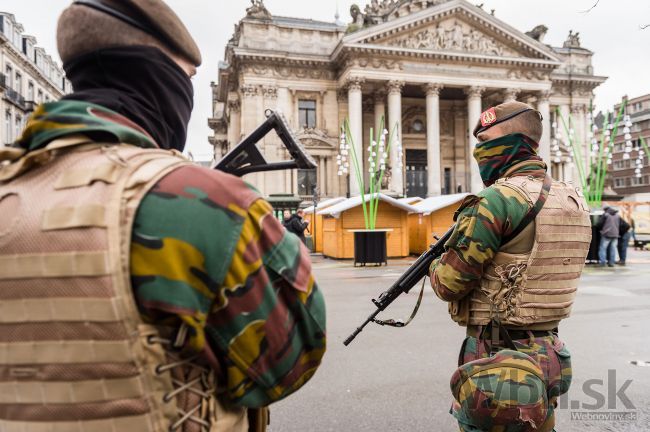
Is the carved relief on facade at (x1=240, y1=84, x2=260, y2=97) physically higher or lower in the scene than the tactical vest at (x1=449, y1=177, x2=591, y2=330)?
higher

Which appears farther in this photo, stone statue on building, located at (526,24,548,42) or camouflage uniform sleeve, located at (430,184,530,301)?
stone statue on building, located at (526,24,548,42)

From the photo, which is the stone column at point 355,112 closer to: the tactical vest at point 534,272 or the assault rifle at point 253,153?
the tactical vest at point 534,272

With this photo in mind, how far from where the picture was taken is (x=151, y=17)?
1.27 m

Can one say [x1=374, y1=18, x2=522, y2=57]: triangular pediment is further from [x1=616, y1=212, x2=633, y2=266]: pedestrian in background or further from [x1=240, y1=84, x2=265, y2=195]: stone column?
[x1=616, y1=212, x2=633, y2=266]: pedestrian in background

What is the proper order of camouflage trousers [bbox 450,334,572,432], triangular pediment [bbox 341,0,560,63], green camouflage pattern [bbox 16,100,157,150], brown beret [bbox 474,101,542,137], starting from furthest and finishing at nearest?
triangular pediment [bbox 341,0,560,63]
brown beret [bbox 474,101,542,137]
camouflage trousers [bbox 450,334,572,432]
green camouflage pattern [bbox 16,100,157,150]

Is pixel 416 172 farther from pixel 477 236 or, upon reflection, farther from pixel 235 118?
pixel 477 236

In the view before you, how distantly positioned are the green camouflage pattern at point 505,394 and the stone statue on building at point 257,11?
3388cm

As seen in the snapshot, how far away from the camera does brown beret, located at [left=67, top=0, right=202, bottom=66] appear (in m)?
1.26

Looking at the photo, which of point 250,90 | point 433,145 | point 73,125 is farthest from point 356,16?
point 73,125

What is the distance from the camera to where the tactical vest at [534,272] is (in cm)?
225

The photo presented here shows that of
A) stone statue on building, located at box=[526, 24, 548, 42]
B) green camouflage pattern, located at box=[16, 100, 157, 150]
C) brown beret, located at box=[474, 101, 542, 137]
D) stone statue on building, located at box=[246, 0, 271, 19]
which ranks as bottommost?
green camouflage pattern, located at box=[16, 100, 157, 150]

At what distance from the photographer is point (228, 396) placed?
3.96 feet

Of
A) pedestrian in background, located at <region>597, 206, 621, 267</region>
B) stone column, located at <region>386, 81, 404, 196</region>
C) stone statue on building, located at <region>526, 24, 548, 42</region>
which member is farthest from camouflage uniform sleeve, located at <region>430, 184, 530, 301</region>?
stone statue on building, located at <region>526, 24, 548, 42</region>

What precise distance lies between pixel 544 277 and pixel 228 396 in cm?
170
